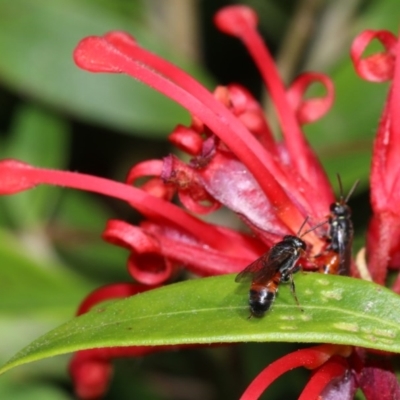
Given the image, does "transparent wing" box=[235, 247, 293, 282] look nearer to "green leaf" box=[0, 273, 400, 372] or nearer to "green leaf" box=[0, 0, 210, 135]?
"green leaf" box=[0, 273, 400, 372]

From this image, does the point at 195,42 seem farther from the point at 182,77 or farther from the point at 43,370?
the point at 182,77

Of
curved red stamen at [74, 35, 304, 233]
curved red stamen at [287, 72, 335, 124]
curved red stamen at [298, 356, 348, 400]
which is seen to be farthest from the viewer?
curved red stamen at [287, 72, 335, 124]

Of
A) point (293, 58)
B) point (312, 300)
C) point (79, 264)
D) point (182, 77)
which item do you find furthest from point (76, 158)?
point (312, 300)

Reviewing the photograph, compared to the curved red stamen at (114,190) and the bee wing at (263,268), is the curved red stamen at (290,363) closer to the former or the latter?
the bee wing at (263,268)


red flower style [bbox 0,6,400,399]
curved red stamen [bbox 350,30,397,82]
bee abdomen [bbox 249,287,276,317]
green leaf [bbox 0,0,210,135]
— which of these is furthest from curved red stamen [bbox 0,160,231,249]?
green leaf [bbox 0,0,210,135]

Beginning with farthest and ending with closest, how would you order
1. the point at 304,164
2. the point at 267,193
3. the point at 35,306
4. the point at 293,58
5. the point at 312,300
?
the point at 293,58 < the point at 35,306 < the point at 304,164 < the point at 267,193 < the point at 312,300
